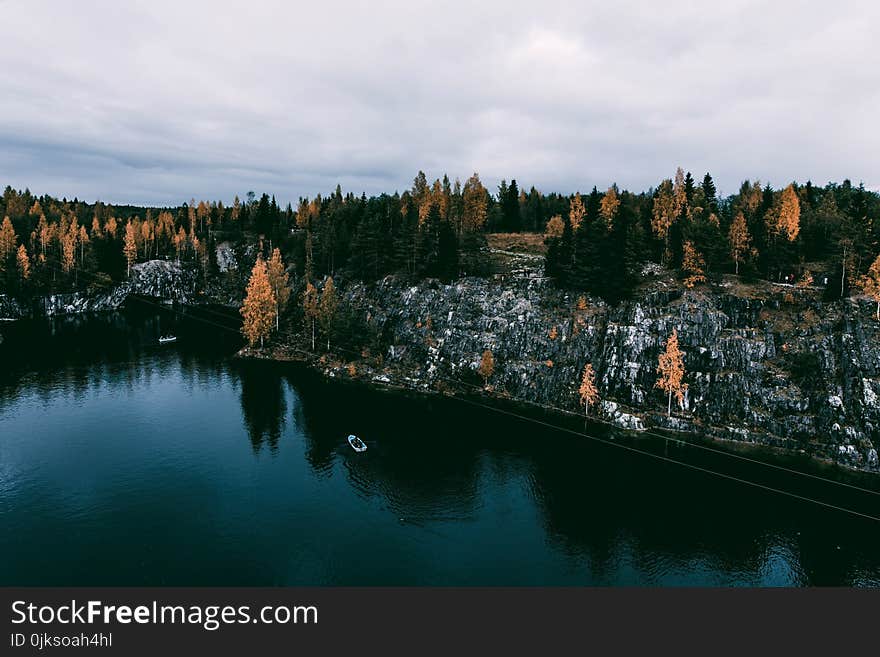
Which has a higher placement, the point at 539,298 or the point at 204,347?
the point at 539,298

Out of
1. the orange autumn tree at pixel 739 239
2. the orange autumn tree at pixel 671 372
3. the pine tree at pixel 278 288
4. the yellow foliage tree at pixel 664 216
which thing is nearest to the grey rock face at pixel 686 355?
the orange autumn tree at pixel 671 372

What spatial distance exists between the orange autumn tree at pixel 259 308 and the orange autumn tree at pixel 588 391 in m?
82.5

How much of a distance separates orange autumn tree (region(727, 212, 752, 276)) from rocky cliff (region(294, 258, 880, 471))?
10.8m

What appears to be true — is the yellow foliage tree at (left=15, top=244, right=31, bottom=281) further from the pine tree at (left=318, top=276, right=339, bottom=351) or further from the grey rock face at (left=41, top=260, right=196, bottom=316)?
the pine tree at (left=318, top=276, right=339, bottom=351)

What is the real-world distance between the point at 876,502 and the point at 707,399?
26371mm

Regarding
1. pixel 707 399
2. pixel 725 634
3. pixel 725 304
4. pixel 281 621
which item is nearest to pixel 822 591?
pixel 725 634

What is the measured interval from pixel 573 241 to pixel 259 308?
3263 inches

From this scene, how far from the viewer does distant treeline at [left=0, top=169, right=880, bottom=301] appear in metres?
103

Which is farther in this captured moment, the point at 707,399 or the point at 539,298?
the point at 539,298

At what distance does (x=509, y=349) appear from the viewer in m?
106

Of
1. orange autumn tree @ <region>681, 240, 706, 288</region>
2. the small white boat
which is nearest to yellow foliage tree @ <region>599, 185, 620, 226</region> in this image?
orange autumn tree @ <region>681, 240, 706, 288</region>

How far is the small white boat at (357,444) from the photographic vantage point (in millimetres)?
73213

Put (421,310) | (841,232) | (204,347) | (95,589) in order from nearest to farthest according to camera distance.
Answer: (95,589) → (841,232) → (421,310) → (204,347)

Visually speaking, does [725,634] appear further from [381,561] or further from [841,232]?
[841,232]
